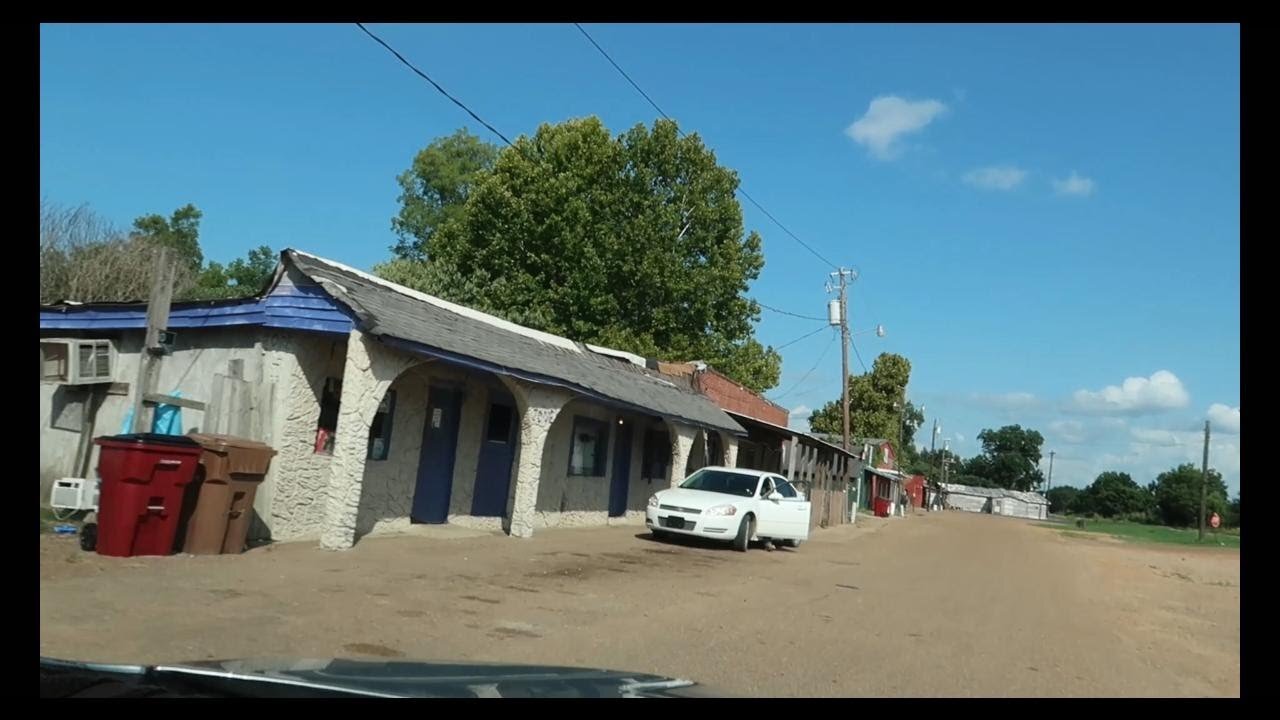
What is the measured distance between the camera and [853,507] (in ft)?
140

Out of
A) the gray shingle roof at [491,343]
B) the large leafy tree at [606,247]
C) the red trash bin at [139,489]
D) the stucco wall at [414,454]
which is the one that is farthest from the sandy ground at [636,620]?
the large leafy tree at [606,247]

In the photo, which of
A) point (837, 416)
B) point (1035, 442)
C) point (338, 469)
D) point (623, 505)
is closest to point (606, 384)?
point (623, 505)

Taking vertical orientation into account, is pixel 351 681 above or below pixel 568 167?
below

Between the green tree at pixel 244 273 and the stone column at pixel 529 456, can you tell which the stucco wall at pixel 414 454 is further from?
the green tree at pixel 244 273

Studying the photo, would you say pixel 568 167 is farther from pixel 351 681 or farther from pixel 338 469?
pixel 351 681

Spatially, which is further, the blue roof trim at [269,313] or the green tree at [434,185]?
the green tree at [434,185]

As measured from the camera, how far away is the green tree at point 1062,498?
6353 inches

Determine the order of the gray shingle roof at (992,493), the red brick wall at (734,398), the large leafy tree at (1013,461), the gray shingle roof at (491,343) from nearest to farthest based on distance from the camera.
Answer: the gray shingle roof at (491,343)
the red brick wall at (734,398)
the gray shingle roof at (992,493)
the large leafy tree at (1013,461)

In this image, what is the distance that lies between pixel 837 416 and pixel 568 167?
146 feet

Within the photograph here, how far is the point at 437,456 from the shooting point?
51.2 feet

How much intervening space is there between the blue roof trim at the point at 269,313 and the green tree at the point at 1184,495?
108 meters

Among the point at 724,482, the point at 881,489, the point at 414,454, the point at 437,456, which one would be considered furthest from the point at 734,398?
the point at 881,489

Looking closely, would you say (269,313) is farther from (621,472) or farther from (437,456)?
(621,472)
